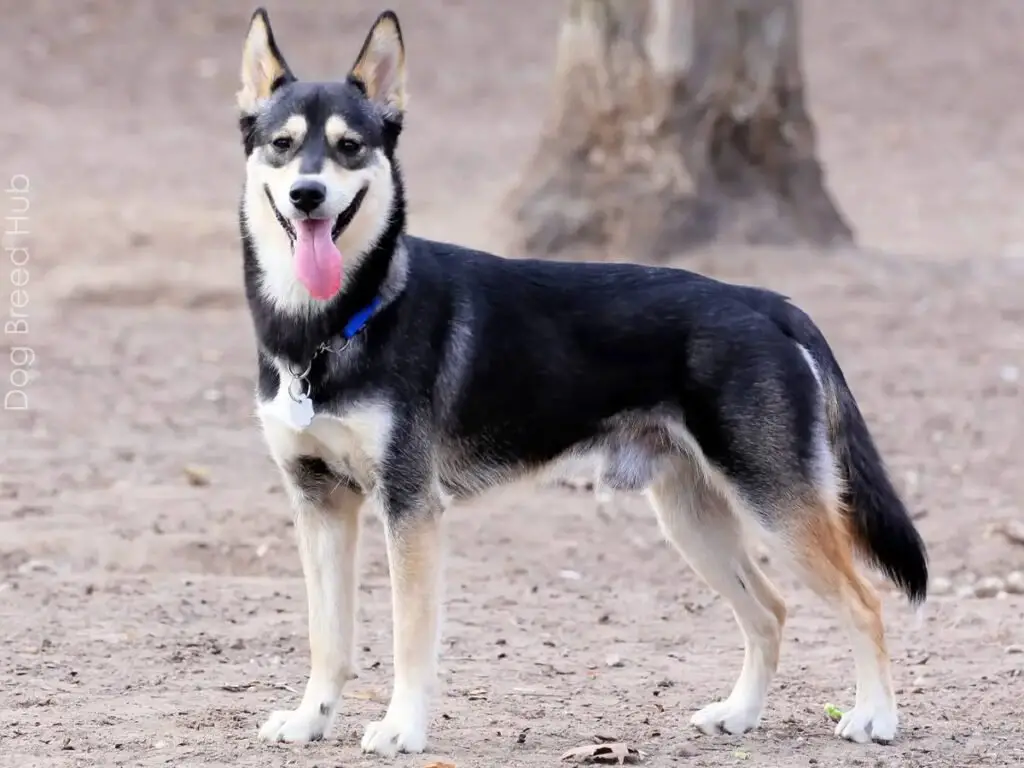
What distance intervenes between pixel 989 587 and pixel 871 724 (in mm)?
2390

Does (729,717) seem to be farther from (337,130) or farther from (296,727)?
(337,130)

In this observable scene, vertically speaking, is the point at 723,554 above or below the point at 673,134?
below

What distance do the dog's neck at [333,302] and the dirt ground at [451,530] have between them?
127 cm

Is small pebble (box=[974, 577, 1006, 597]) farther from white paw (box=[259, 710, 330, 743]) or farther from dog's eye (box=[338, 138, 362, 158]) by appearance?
dog's eye (box=[338, 138, 362, 158])

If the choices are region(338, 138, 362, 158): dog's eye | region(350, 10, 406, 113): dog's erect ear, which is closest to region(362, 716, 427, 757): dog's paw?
region(338, 138, 362, 158): dog's eye

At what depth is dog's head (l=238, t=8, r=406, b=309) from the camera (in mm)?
5219

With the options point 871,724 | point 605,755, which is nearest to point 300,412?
point 605,755

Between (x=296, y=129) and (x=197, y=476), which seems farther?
(x=197, y=476)

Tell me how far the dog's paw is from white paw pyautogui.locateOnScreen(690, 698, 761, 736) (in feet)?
3.34

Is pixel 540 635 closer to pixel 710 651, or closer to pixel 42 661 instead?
pixel 710 651

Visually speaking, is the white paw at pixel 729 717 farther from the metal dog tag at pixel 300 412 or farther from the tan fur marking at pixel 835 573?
the metal dog tag at pixel 300 412

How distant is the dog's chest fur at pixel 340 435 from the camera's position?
527 centimetres

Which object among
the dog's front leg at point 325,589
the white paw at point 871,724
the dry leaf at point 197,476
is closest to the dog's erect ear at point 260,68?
the dog's front leg at point 325,589

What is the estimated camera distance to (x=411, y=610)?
532cm
